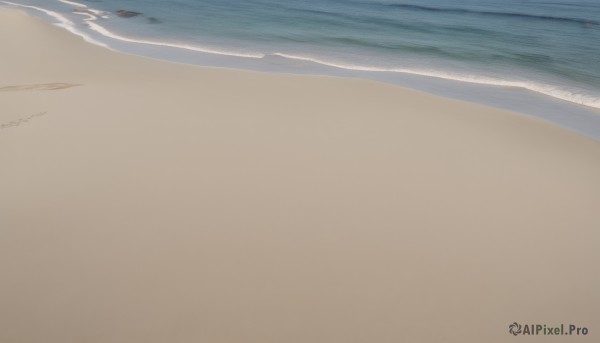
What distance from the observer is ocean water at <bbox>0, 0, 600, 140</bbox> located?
9578 mm

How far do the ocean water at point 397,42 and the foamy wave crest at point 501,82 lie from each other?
0.03 metres

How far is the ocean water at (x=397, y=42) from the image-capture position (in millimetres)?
9578

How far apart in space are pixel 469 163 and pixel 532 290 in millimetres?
2118

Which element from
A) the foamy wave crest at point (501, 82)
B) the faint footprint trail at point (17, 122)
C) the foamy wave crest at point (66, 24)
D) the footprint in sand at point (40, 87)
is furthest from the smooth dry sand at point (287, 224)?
the foamy wave crest at point (66, 24)

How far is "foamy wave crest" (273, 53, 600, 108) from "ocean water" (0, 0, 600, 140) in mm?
30

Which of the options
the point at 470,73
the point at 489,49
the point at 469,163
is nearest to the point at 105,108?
the point at 469,163

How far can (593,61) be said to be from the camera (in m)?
12.6

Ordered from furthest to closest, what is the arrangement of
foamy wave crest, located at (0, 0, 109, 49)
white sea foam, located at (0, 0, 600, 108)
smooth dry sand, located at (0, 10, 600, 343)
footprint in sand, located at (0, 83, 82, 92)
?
foamy wave crest, located at (0, 0, 109, 49) → white sea foam, located at (0, 0, 600, 108) → footprint in sand, located at (0, 83, 82, 92) → smooth dry sand, located at (0, 10, 600, 343)

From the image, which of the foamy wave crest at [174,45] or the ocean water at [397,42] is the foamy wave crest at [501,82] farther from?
the foamy wave crest at [174,45]

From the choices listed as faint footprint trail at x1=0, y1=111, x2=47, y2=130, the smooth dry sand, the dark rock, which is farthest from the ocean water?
faint footprint trail at x1=0, y1=111, x2=47, y2=130

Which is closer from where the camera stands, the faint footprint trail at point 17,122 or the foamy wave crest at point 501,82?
the faint footprint trail at point 17,122

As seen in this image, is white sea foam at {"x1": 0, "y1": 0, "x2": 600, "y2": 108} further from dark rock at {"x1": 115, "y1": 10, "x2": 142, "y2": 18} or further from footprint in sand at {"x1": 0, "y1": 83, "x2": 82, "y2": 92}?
footprint in sand at {"x1": 0, "y1": 83, "x2": 82, "y2": 92}

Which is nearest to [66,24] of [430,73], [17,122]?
[17,122]

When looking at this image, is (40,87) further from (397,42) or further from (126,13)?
(126,13)
